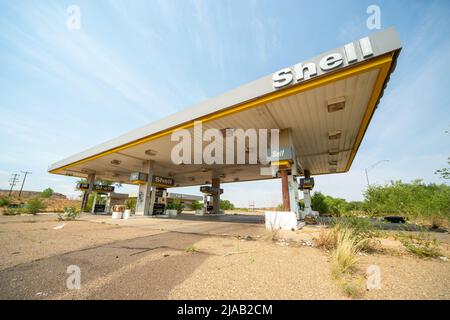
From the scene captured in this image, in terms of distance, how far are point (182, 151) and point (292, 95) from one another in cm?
996

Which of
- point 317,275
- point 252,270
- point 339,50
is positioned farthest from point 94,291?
point 339,50

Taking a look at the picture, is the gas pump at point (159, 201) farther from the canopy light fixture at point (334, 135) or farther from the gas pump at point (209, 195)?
the canopy light fixture at point (334, 135)

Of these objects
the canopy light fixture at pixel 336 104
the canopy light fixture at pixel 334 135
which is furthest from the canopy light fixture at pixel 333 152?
the canopy light fixture at pixel 336 104

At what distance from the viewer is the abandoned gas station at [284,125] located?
5.67m

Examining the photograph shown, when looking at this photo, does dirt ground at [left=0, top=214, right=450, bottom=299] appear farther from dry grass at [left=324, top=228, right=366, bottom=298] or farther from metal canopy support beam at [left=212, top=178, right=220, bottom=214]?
metal canopy support beam at [left=212, top=178, right=220, bottom=214]

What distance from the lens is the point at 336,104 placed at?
7508 mm

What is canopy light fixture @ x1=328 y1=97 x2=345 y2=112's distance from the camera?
23.6ft

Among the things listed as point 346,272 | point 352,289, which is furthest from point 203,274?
point 346,272

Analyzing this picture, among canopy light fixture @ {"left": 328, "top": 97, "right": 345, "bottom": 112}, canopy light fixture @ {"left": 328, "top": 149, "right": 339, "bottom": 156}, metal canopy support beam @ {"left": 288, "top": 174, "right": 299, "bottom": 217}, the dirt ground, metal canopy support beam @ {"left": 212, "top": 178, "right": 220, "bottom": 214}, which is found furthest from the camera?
metal canopy support beam @ {"left": 212, "top": 178, "right": 220, "bottom": 214}

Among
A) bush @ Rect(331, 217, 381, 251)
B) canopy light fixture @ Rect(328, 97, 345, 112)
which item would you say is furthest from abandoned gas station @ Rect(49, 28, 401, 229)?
bush @ Rect(331, 217, 381, 251)

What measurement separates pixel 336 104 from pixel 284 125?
280 centimetres

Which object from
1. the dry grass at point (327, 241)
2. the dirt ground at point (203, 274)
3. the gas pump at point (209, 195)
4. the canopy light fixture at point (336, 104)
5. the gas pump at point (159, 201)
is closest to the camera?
the dirt ground at point (203, 274)
